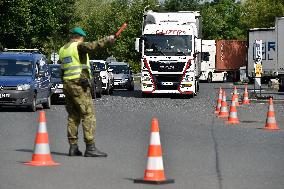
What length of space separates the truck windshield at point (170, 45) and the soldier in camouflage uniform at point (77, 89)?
2626 cm

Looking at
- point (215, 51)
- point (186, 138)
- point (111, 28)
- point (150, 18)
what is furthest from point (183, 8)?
point (186, 138)

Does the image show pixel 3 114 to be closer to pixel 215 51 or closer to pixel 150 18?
pixel 150 18

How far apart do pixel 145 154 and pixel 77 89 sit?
155cm

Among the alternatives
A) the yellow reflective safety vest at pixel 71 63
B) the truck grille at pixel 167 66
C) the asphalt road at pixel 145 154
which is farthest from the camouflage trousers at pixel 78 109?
the truck grille at pixel 167 66

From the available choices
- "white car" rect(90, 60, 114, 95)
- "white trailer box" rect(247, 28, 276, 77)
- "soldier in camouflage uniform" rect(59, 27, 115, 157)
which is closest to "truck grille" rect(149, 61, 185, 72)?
"white car" rect(90, 60, 114, 95)

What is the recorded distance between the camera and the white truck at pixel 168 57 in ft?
138

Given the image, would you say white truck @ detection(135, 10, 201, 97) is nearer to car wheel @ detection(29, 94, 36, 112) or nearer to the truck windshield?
the truck windshield

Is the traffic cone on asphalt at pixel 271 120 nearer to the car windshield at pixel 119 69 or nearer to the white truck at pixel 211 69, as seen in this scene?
the car windshield at pixel 119 69

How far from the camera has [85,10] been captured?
16538cm

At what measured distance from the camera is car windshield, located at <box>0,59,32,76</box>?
31547 mm

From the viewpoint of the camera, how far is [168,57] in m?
42.1

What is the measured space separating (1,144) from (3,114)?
10858 millimetres

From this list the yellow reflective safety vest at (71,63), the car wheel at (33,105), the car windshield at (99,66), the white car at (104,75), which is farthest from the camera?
the car windshield at (99,66)

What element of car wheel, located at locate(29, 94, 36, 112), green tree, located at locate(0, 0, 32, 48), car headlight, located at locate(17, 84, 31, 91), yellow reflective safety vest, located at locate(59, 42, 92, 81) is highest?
green tree, located at locate(0, 0, 32, 48)
